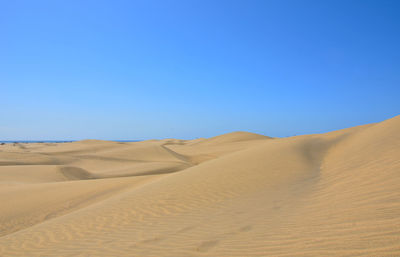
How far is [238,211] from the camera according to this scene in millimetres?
5344

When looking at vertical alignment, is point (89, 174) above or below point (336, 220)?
above

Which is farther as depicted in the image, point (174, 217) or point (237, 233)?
point (174, 217)

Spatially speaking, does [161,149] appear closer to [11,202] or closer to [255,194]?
[11,202]

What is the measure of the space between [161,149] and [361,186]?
25435 millimetres

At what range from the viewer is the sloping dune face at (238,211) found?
3322mm

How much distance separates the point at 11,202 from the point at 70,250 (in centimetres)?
630

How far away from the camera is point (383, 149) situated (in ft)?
27.0

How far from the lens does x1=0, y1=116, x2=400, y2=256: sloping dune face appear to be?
332 centimetres

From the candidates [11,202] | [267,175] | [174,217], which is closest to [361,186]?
[267,175]

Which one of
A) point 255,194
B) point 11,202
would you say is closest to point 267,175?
point 255,194

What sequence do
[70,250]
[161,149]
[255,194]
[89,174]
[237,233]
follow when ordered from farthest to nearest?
[161,149], [89,174], [255,194], [70,250], [237,233]

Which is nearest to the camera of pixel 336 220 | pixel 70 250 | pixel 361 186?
pixel 336 220

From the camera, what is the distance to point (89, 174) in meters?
16.8

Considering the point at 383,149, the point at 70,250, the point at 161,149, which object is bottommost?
the point at 70,250
